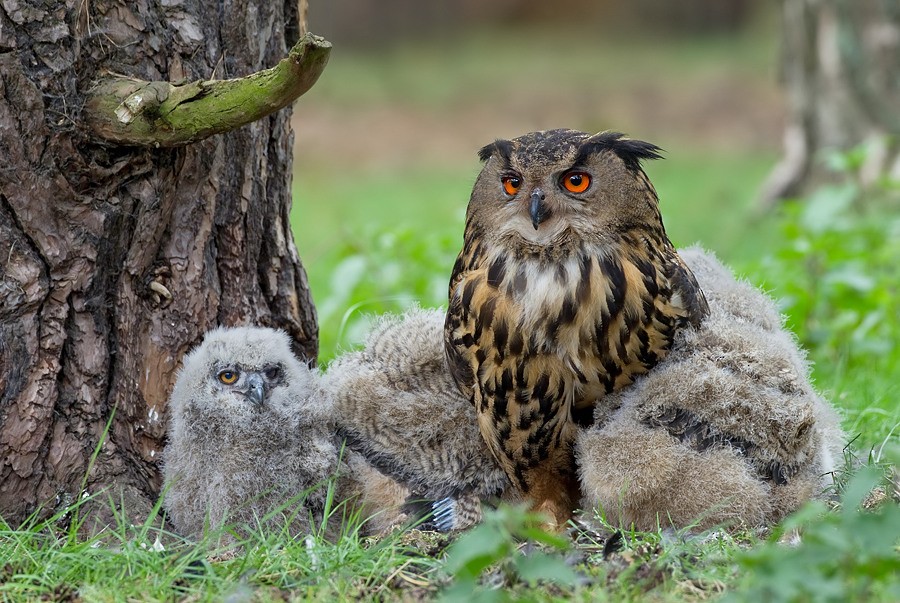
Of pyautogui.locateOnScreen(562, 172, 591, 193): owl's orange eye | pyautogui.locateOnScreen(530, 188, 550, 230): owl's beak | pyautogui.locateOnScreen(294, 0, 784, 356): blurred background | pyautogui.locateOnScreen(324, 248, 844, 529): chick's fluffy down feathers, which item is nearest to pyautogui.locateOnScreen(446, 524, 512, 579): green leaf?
pyautogui.locateOnScreen(324, 248, 844, 529): chick's fluffy down feathers

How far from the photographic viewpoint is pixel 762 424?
11.8 feet

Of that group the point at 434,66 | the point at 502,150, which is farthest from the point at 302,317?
the point at 434,66

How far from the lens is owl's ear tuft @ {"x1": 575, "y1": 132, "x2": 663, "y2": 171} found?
3592 mm

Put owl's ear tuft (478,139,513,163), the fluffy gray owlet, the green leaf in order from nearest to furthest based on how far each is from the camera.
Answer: the green leaf
owl's ear tuft (478,139,513,163)
the fluffy gray owlet

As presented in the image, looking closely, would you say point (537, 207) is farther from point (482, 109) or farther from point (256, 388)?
point (482, 109)

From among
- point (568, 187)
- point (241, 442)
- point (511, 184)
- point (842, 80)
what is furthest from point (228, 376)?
point (842, 80)

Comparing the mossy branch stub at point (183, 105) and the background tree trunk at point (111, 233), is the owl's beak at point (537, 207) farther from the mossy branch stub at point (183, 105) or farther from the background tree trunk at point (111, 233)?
the background tree trunk at point (111, 233)

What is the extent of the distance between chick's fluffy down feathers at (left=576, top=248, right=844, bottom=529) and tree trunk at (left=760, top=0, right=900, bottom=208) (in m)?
7.08

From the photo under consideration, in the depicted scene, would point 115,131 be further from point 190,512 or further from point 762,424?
point 762,424

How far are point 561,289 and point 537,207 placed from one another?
30 cm

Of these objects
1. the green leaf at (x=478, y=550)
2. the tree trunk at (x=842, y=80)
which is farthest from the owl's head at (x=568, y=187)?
the tree trunk at (x=842, y=80)

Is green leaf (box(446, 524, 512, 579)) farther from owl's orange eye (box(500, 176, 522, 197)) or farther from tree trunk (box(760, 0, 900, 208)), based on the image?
tree trunk (box(760, 0, 900, 208))

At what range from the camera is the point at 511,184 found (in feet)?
12.0

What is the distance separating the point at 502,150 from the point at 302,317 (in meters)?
1.19
